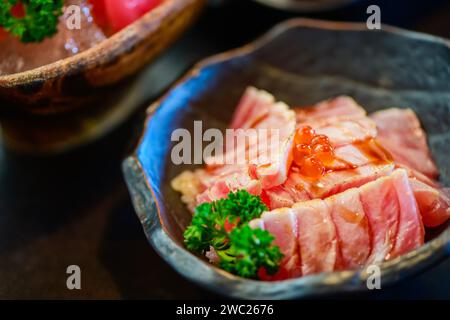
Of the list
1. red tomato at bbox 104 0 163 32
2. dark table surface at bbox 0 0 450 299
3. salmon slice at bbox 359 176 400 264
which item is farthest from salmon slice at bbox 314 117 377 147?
red tomato at bbox 104 0 163 32

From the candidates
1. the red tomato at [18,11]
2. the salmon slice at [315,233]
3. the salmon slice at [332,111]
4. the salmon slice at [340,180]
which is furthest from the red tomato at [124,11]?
the salmon slice at [315,233]

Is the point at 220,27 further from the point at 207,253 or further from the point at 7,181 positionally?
the point at 207,253

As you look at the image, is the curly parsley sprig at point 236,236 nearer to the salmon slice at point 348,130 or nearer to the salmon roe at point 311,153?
the salmon roe at point 311,153

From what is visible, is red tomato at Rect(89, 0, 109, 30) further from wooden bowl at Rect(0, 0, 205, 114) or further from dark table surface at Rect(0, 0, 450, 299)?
dark table surface at Rect(0, 0, 450, 299)

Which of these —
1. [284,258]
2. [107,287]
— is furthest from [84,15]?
[284,258]

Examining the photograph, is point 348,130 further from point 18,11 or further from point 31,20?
point 18,11

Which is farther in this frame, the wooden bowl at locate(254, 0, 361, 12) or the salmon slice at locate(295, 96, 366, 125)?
the wooden bowl at locate(254, 0, 361, 12)
